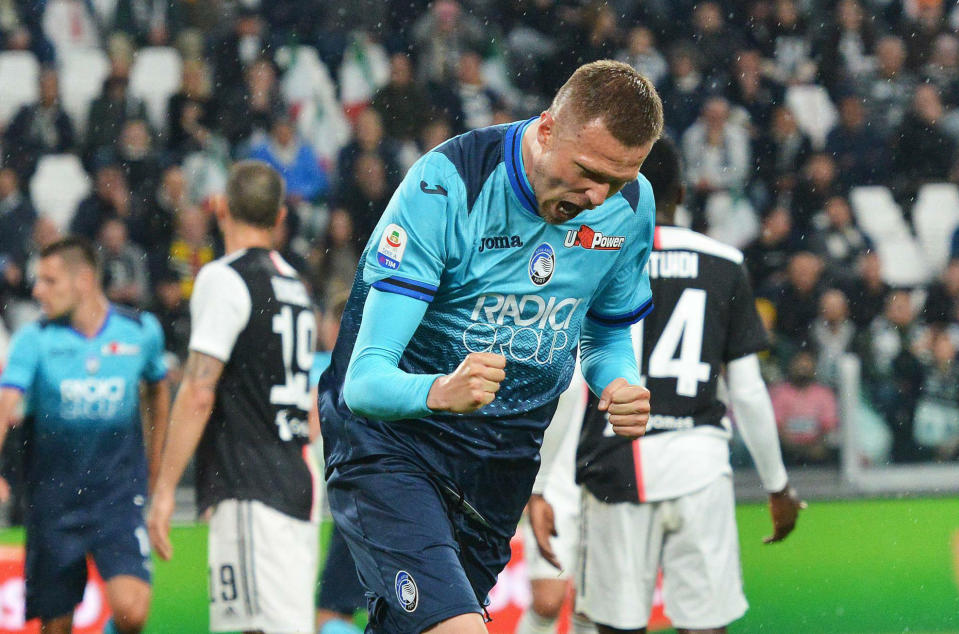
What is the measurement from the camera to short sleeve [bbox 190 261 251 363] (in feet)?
18.2

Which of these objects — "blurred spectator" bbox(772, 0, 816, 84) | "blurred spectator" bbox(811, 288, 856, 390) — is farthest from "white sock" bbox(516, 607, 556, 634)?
"blurred spectator" bbox(772, 0, 816, 84)

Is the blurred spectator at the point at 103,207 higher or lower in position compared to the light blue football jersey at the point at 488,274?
higher

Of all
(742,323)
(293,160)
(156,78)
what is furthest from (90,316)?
(156,78)

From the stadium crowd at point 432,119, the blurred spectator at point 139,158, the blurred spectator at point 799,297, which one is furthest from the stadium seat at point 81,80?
the blurred spectator at point 799,297

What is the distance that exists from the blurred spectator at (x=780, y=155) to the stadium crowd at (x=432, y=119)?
2 cm

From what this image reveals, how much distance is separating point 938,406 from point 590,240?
6.14 metres

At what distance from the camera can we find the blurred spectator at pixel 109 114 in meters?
11.7

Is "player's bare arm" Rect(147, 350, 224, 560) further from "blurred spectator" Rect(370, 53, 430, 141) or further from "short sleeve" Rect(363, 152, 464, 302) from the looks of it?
"blurred spectator" Rect(370, 53, 430, 141)

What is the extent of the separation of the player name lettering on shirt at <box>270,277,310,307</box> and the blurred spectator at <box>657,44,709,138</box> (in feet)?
22.2

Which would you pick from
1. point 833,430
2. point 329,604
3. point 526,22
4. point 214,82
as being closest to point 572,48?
point 526,22

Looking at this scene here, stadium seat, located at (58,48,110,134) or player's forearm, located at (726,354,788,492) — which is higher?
stadium seat, located at (58,48,110,134)

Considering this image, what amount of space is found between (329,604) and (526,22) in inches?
329

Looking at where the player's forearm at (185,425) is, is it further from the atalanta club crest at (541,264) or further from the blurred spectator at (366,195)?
the blurred spectator at (366,195)

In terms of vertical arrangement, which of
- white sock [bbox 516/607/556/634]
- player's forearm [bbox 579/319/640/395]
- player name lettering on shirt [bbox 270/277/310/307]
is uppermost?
player name lettering on shirt [bbox 270/277/310/307]
